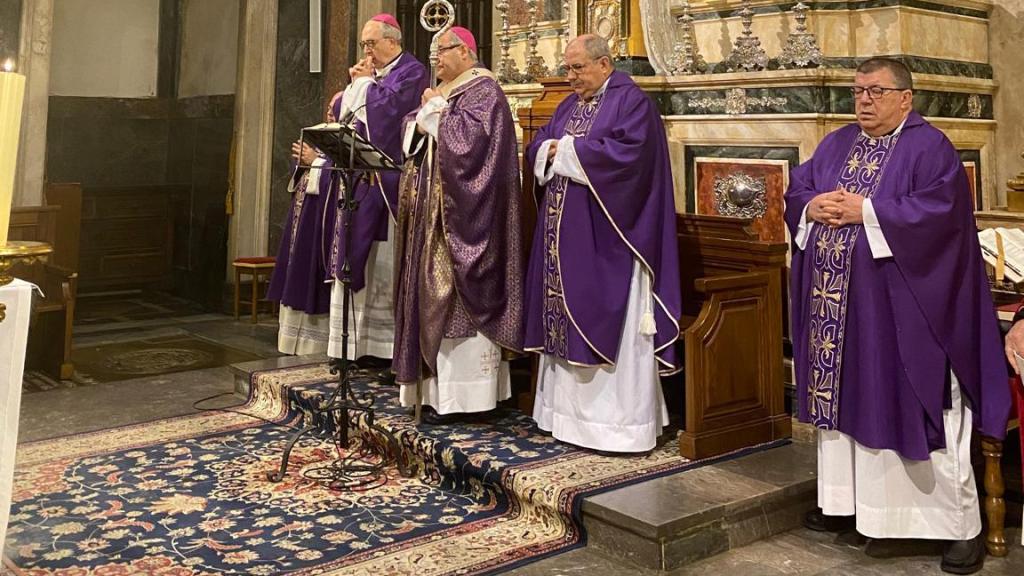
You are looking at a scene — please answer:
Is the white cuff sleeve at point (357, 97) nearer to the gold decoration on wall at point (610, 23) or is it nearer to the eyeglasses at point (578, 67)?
the gold decoration on wall at point (610, 23)

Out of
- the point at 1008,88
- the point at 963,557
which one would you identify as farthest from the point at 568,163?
the point at 1008,88

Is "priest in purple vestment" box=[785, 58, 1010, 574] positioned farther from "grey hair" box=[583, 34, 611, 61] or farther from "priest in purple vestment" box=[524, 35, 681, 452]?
"grey hair" box=[583, 34, 611, 61]

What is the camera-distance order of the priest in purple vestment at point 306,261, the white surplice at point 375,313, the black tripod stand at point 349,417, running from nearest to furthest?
the black tripod stand at point 349,417, the white surplice at point 375,313, the priest in purple vestment at point 306,261

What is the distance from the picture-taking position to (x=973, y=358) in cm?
367

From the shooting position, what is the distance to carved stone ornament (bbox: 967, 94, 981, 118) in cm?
572

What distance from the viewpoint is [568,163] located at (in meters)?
4.61

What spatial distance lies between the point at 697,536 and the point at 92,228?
8.32 metres

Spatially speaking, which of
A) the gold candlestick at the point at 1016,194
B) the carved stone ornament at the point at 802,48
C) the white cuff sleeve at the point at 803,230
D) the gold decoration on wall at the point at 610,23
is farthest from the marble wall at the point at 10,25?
the gold candlestick at the point at 1016,194

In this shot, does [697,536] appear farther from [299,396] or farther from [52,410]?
[52,410]

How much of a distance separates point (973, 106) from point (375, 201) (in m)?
3.46

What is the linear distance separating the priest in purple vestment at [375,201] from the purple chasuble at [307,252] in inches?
8.6

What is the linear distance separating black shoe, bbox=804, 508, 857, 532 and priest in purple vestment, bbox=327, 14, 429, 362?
9.55ft

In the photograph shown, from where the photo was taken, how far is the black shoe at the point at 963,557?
3.69 m

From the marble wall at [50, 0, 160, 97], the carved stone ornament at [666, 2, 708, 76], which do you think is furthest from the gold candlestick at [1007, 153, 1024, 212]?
the marble wall at [50, 0, 160, 97]
